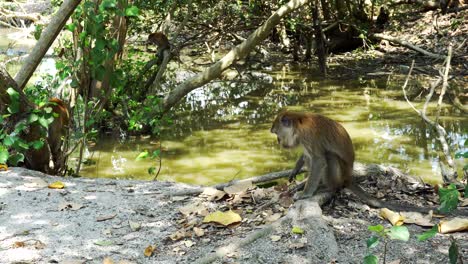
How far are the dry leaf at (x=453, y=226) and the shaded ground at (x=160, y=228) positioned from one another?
5 cm

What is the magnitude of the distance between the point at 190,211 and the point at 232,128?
6805mm

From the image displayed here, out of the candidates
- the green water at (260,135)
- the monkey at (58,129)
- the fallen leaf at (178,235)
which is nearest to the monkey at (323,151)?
the fallen leaf at (178,235)

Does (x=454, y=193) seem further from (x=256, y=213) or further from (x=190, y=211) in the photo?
(x=190, y=211)

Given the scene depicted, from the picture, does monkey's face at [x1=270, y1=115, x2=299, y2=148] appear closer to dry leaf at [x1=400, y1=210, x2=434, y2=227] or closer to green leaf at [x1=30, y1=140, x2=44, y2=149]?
dry leaf at [x1=400, y1=210, x2=434, y2=227]

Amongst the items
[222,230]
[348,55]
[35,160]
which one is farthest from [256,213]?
[348,55]

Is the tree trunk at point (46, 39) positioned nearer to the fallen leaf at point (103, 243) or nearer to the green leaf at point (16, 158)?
the green leaf at point (16, 158)

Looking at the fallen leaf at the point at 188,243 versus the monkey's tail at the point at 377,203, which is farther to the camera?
the monkey's tail at the point at 377,203

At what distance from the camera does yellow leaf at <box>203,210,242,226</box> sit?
4.54 meters

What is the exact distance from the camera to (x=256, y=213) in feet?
15.6

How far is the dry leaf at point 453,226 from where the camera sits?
14.2 ft

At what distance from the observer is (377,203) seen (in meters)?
4.84

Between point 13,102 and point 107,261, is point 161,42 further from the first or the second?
point 107,261

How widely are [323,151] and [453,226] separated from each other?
4.07 ft

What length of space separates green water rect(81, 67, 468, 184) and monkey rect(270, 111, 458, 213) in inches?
143
